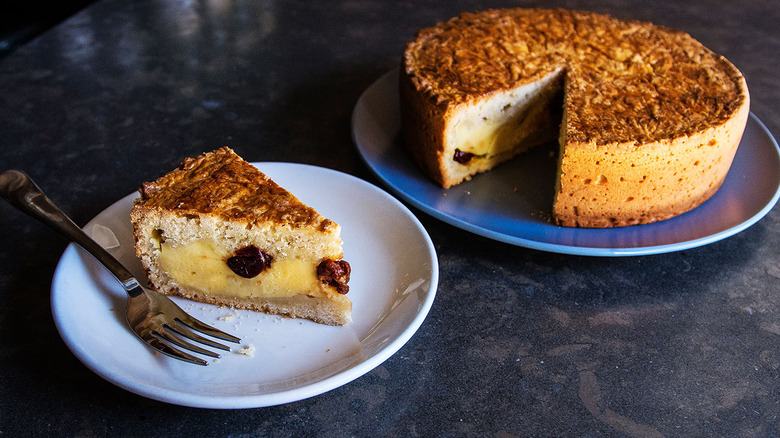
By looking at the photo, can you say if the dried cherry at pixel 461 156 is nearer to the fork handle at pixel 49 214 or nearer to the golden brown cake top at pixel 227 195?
the golden brown cake top at pixel 227 195

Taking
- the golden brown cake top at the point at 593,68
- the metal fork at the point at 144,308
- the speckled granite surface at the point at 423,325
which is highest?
the golden brown cake top at the point at 593,68

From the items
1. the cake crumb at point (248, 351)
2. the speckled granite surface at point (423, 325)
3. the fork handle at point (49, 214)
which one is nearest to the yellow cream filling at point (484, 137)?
the speckled granite surface at point (423, 325)

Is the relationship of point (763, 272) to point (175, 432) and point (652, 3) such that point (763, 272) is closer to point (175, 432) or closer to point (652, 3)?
point (175, 432)

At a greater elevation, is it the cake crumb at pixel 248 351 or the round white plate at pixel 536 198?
the cake crumb at pixel 248 351

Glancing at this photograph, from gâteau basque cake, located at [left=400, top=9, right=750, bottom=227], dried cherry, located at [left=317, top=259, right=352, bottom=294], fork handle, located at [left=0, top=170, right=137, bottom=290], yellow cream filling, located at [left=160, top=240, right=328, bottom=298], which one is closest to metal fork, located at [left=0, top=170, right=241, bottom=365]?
fork handle, located at [left=0, top=170, right=137, bottom=290]

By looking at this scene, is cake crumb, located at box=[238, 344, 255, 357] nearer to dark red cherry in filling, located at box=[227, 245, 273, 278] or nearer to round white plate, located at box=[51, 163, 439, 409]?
round white plate, located at box=[51, 163, 439, 409]
